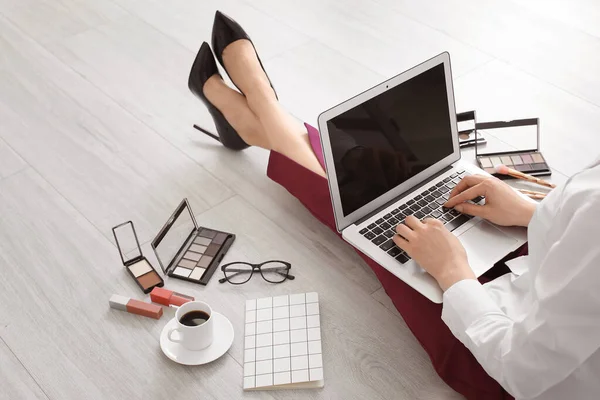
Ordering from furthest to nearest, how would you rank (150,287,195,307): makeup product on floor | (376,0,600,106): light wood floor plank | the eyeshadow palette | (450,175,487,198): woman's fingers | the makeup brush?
1. (376,0,600,106): light wood floor plank
2. the eyeshadow palette
3. the makeup brush
4. (150,287,195,307): makeup product on floor
5. (450,175,487,198): woman's fingers

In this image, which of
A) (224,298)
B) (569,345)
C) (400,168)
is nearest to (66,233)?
(224,298)

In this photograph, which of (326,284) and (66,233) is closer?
(326,284)

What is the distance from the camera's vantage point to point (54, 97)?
2527 mm

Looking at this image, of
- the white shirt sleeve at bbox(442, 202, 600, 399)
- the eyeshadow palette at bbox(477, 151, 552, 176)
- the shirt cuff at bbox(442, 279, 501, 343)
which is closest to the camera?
the white shirt sleeve at bbox(442, 202, 600, 399)

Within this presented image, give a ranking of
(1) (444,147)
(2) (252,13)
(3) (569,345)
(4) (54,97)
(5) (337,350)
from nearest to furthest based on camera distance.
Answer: (3) (569,345) < (5) (337,350) < (1) (444,147) < (4) (54,97) < (2) (252,13)

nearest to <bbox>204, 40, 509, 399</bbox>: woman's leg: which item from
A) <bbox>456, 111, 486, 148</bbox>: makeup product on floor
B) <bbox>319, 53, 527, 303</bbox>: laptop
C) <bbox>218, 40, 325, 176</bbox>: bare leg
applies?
<bbox>218, 40, 325, 176</bbox>: bare leg

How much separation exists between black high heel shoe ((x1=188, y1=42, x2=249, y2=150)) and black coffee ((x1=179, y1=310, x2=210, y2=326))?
2.46 ft

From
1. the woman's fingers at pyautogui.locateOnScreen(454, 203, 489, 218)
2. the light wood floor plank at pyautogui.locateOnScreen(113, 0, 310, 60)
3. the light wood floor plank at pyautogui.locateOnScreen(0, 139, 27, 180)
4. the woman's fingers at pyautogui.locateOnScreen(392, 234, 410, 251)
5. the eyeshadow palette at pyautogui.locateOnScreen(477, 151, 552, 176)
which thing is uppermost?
the woman's fingers at pyautogui.locateOnScreen(454, 203, 489, 218)

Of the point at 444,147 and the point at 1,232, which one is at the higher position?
the point at 444,147

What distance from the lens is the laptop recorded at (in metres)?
1.60

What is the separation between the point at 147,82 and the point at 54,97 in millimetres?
321

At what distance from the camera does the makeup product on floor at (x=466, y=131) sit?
2166 mm

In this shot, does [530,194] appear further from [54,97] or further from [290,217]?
[54,97]

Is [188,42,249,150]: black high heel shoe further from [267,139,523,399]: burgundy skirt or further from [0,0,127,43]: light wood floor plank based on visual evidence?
[0,0,127,43]: light wood floor plank
